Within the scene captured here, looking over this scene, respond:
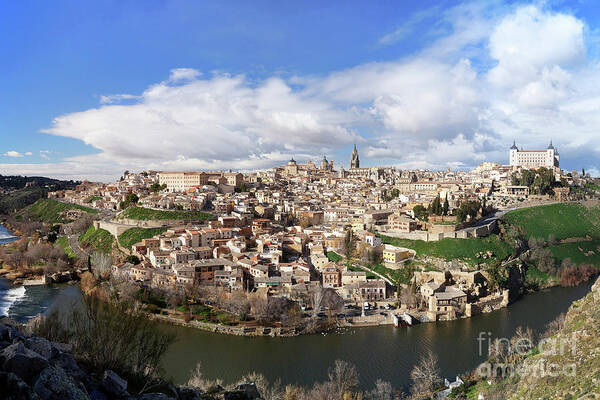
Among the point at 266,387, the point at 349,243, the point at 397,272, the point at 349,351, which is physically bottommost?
the point at 349,351

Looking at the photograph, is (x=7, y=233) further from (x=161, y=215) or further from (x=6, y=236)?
(x=161, y=215)

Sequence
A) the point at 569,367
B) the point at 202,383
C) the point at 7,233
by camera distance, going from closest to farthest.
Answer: the point at 569,367, the point at 202,383, the point at 7,233

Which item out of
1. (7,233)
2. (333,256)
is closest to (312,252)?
(333,256)

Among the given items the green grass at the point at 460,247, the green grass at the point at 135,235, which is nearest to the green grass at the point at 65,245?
the green grass at the point at 135,235

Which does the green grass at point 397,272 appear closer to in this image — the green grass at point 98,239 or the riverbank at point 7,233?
the green grass at point 98,239

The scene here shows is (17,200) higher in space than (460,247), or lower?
higher

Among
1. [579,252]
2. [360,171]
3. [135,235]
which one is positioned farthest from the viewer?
[360,171]
